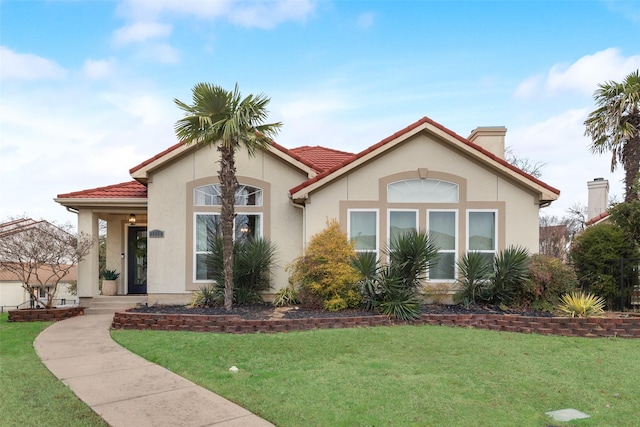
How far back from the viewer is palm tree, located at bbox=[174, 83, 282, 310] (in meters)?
10.1

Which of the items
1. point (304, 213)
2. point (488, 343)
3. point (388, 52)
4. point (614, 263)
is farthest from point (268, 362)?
point (388, 52)

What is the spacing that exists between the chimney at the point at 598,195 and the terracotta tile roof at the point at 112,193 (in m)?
22.3

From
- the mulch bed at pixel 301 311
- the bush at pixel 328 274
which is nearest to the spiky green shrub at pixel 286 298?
the mulch bed at pixel 301 311

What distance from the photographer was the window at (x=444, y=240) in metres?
11.9

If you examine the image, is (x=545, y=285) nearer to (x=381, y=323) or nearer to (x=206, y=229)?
(x=381, y=323)

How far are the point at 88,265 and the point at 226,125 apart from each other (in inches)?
264

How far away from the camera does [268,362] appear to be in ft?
21.8

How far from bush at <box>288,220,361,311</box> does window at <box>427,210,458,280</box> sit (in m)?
2.57

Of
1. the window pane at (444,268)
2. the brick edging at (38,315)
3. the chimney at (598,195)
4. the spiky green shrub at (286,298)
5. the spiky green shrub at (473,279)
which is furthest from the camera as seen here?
the chimney at (598,195)

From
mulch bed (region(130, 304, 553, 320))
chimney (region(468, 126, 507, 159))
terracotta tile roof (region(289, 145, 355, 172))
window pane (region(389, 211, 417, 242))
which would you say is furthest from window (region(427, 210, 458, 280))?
terracotta tile roof (region(289, 145, 355, 172))

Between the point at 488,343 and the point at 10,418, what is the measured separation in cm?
724

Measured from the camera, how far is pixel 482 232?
12055 millimetres

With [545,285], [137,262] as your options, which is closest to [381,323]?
[545,285]

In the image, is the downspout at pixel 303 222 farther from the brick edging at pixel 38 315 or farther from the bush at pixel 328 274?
the brick edging at pixel 38 315
